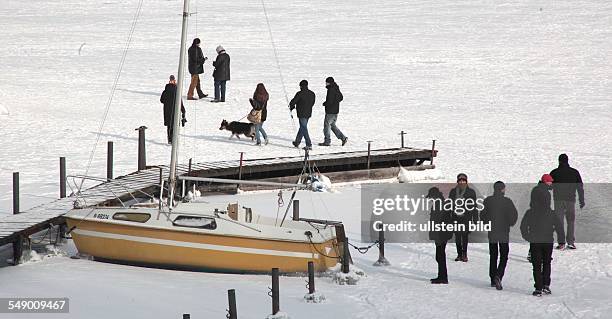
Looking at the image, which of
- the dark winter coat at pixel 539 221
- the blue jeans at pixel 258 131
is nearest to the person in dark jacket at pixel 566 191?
the dark winter coat at pixel 539 221

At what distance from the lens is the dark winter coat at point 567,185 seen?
667 inches

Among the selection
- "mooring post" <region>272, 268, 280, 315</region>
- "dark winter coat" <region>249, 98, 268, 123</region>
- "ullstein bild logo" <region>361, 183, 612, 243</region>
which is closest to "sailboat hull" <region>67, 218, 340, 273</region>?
"ullstein bild logo" <region>361, 183, 612, 243</region>

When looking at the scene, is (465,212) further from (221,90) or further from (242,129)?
(221,90)

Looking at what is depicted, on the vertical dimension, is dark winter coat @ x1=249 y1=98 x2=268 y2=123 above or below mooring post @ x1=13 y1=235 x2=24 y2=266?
above

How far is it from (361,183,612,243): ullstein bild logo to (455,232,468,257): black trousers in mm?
117

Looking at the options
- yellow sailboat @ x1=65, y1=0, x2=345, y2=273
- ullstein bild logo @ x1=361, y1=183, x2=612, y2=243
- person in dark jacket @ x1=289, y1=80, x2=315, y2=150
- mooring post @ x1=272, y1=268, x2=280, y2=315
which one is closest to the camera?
mooring post @ x1=272, y1=268, x2=280, y2=315

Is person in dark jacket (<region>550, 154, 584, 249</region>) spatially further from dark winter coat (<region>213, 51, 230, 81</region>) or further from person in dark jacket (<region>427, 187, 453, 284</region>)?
dark winter coat (<region>213, 51, 230, 81</region>)

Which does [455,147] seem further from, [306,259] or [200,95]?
[306,259]

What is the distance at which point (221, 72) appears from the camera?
1177 inches

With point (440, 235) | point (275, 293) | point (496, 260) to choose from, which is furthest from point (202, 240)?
point (496, 260)

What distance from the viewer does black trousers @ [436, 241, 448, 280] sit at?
49.8 ft

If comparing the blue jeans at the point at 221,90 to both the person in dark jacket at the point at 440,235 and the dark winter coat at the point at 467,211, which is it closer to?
the dark winter coat at the point at 467,211

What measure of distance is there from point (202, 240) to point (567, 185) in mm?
5393

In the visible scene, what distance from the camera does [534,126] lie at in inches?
1155
